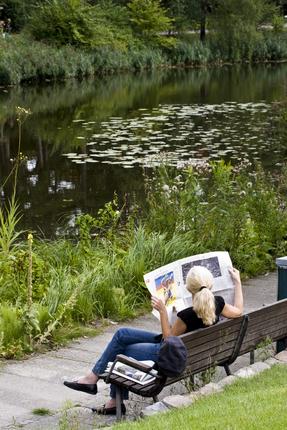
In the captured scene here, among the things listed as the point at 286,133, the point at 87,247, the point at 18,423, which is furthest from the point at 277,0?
the point at 18,423

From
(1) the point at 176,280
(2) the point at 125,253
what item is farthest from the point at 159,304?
(2) the point at 125,253

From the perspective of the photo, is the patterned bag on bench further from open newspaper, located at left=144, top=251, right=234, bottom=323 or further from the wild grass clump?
the wild grass clump

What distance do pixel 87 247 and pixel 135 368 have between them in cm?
497

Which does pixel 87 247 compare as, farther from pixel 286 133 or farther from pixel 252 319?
pixel 286 133

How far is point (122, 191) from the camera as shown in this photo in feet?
63.5

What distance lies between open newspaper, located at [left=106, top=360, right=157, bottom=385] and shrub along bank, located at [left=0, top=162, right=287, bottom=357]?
185 centimetres

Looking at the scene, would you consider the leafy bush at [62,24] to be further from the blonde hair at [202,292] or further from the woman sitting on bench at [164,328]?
the blonde hair at [202,292]

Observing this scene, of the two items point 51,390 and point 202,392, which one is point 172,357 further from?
point 51,390

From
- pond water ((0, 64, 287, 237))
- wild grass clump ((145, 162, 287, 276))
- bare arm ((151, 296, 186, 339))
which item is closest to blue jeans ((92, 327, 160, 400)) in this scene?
bare arm ((151, 296, 186, 339))

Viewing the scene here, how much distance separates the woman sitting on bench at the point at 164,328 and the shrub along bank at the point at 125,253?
5.03 ft

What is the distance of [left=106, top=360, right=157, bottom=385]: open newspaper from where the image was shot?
6508 mm

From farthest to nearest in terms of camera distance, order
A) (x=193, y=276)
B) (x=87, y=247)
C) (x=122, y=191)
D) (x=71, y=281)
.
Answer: (x=122, y=191), (x=87, y=247), (x=71, y=281), (x=193, y=276)

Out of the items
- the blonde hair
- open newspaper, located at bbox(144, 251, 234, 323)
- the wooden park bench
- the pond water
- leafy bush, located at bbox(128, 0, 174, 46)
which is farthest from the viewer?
leafy bush, located at bbox(128, 0, 174, 46)

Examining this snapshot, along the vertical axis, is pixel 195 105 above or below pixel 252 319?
below
